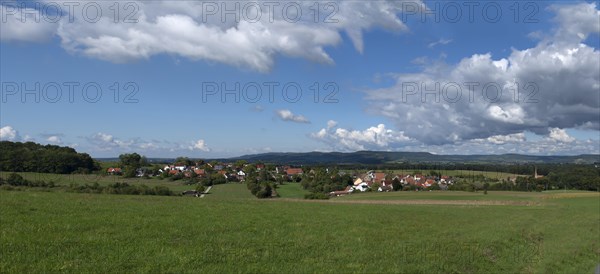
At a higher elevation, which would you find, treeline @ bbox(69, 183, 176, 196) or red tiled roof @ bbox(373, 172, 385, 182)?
treeline @ bbox(69, 183, 176, 196)

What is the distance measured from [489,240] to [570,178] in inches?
4392

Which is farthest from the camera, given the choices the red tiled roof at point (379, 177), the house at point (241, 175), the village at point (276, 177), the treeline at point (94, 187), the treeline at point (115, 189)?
the red tiled roof at point (379, 177)

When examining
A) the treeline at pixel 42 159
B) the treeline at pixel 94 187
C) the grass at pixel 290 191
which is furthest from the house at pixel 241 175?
the treeline at pixel 94 187

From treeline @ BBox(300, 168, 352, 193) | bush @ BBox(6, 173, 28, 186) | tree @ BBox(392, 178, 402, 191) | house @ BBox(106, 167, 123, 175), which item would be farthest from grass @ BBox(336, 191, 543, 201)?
bush @ BBox(6, 173, 28, 186)

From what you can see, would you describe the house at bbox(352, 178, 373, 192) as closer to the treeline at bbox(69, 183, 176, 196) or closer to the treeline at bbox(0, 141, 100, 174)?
the treeline at bbox(69, 183, 176, 196)

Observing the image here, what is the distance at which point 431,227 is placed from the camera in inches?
990

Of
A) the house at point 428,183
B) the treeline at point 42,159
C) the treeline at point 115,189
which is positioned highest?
the treeline at point 42,159

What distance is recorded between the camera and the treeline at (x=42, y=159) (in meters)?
74.4

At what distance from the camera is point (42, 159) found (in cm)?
7844

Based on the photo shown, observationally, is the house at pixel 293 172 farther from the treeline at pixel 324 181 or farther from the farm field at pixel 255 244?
the farm field at pixel 255 244

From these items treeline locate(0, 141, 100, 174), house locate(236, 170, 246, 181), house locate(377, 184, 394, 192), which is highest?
treeline locate(0, 141, 100, 174)

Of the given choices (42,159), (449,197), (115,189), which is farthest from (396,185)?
(42,159)

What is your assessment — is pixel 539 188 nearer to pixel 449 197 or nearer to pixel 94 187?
pixel 449 197

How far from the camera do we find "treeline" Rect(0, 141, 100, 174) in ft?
244
